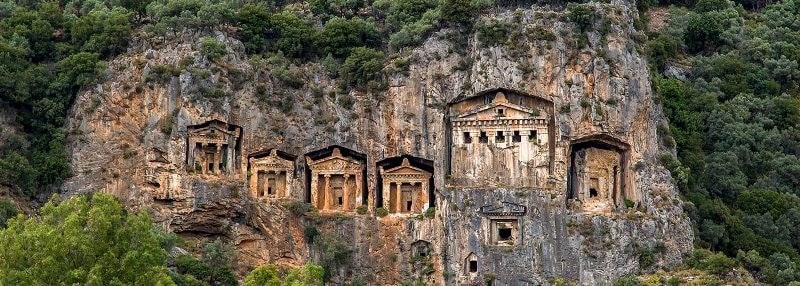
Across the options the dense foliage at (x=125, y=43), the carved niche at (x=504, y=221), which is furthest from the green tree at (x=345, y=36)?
the carved niche at (x=504, y=221)

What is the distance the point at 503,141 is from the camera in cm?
6988

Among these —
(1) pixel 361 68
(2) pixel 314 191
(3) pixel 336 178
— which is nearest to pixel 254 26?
(1) pixel 361 68

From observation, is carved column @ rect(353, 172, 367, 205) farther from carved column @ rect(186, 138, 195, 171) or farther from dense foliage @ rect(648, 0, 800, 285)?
dense foliage @ rect(648, 0, 800, 285)

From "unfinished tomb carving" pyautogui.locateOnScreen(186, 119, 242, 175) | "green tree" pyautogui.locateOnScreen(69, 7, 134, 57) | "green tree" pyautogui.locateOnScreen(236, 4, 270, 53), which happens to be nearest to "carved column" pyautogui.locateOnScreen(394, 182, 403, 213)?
"unfinished tomb carving" pyautogui.locateOnScreen(186, 119, 242, 175)

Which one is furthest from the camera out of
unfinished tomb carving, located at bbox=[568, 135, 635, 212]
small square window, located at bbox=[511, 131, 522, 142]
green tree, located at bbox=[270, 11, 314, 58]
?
green tree, located at bbox=[270, 11, 314, 58]

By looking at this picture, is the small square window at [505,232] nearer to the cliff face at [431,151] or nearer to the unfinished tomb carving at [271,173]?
the cliff face at [431,151]

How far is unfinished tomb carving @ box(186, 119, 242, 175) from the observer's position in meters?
70.6

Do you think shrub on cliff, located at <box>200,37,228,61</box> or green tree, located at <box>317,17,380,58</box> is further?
green tree, located at <box>317,17,380,58</box>

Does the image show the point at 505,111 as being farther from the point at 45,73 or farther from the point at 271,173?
the point at 45,73

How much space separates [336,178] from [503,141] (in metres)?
8.21

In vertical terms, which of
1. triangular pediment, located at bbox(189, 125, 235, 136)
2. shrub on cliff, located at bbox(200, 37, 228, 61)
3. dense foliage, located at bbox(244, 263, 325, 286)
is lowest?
dense foliage, located at bbox(244, 263, 325, 286)

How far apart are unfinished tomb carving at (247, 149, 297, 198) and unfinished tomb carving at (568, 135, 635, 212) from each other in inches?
518

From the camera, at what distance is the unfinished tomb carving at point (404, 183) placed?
2798 inches

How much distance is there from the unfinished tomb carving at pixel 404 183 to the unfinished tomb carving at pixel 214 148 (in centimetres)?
684
